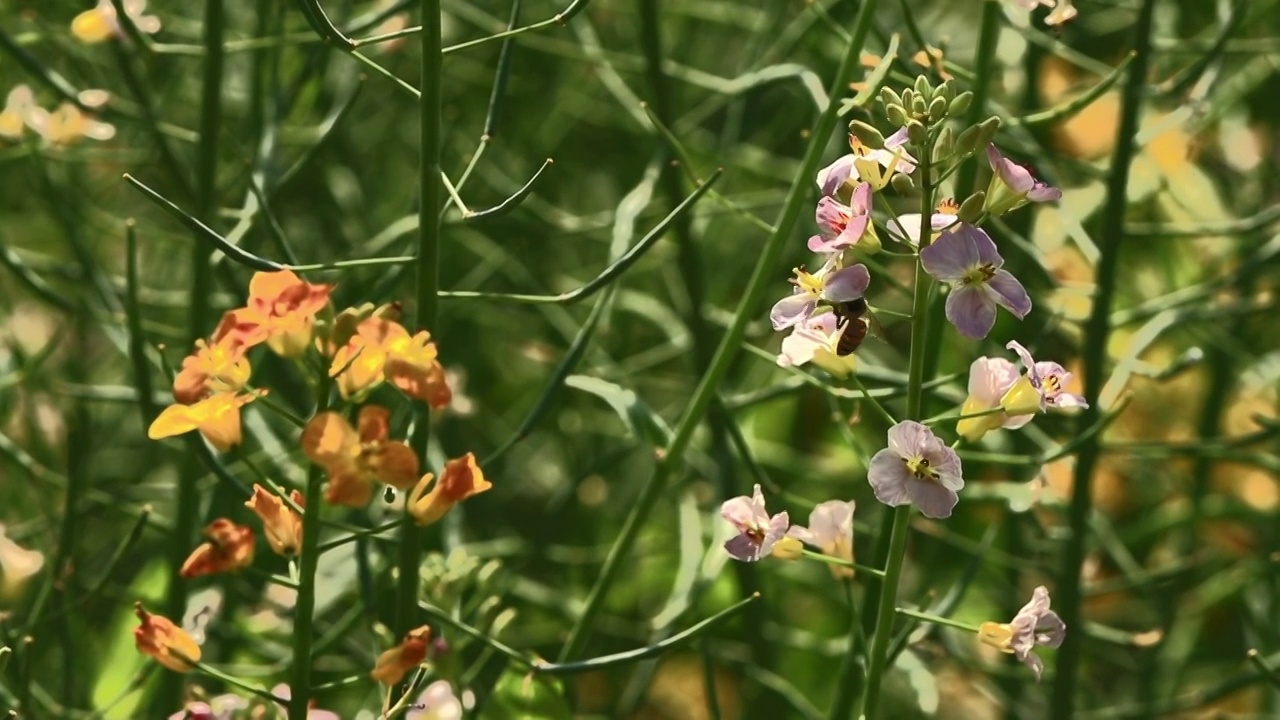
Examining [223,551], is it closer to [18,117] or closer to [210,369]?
[210,369]

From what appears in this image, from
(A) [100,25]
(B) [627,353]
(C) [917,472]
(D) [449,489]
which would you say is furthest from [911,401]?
(B) [627,353]

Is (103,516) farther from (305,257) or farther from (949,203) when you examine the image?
(949,203)

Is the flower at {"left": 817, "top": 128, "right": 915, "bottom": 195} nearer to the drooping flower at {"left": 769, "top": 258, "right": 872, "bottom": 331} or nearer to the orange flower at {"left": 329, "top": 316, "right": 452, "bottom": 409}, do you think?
the drooping flower at {"left": 769, "top": 258, "right": 872, "bottom": 331}

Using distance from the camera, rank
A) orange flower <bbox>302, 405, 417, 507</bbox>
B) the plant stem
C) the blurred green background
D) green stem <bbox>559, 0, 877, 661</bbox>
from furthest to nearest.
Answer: the blurred green background
green stem <bbox>559, 0, 877, 661</bbox>
the plant stem
orange flower <bbox>302, 405, 417, 507</bbox>

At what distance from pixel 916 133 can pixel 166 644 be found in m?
0.33

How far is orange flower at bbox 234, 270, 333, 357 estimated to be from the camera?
55cm

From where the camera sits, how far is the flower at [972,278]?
56cm

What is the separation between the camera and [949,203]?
25.4 inches

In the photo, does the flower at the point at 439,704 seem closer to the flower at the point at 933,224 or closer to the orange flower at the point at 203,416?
the orange flower at the point at 203,416

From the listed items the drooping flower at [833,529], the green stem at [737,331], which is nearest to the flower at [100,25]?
the green stem at [737,331]

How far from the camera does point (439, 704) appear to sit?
737 mm

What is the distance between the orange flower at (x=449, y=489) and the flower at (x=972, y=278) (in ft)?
0.58

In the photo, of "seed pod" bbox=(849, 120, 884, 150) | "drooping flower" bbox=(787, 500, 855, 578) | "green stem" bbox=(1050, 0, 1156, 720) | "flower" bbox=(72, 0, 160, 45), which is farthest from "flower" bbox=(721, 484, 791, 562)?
"flower" bbox=(72, 0, 160, 45)

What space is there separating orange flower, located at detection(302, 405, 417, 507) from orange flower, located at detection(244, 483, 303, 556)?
0.05 meters
